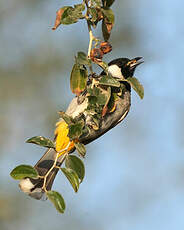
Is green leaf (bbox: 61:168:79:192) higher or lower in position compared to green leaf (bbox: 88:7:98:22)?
lower

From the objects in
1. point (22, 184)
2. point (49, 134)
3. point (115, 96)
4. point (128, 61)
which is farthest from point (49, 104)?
point (115, 96)

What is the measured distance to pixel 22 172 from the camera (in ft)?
6.11

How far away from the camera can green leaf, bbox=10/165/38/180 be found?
185cm

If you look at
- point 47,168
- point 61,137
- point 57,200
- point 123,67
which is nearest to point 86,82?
point 57,200

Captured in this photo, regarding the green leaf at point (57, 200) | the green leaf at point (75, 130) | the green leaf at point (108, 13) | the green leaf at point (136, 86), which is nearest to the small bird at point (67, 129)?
the green leaf at point (136, 86)

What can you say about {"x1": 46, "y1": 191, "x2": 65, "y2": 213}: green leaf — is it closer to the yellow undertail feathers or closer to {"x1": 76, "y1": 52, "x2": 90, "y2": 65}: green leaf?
{"x1": 76, "y1": 52, "x2": 90, "y2": 65}: green leaf

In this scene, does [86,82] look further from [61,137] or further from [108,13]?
[61,137]

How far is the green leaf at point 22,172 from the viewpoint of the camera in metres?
1.85

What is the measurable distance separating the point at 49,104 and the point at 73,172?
473cm

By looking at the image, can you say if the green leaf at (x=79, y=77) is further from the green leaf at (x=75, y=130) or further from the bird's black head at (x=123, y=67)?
the bird's black head at (x=123, y=67)

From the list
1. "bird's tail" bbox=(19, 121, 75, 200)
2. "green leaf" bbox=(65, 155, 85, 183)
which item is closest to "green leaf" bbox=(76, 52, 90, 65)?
"green leaf" bbox=(65, 155, 85, 183)

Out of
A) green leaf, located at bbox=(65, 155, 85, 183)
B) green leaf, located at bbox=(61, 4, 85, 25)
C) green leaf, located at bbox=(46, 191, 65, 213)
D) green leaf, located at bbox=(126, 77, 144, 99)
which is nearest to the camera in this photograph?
green leaf, located at bbox=(46, 191, 65, 213)

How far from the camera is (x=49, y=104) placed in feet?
21.6

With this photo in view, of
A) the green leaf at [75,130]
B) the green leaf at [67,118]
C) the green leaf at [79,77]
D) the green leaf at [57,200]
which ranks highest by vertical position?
the green leaf at [79,77]
